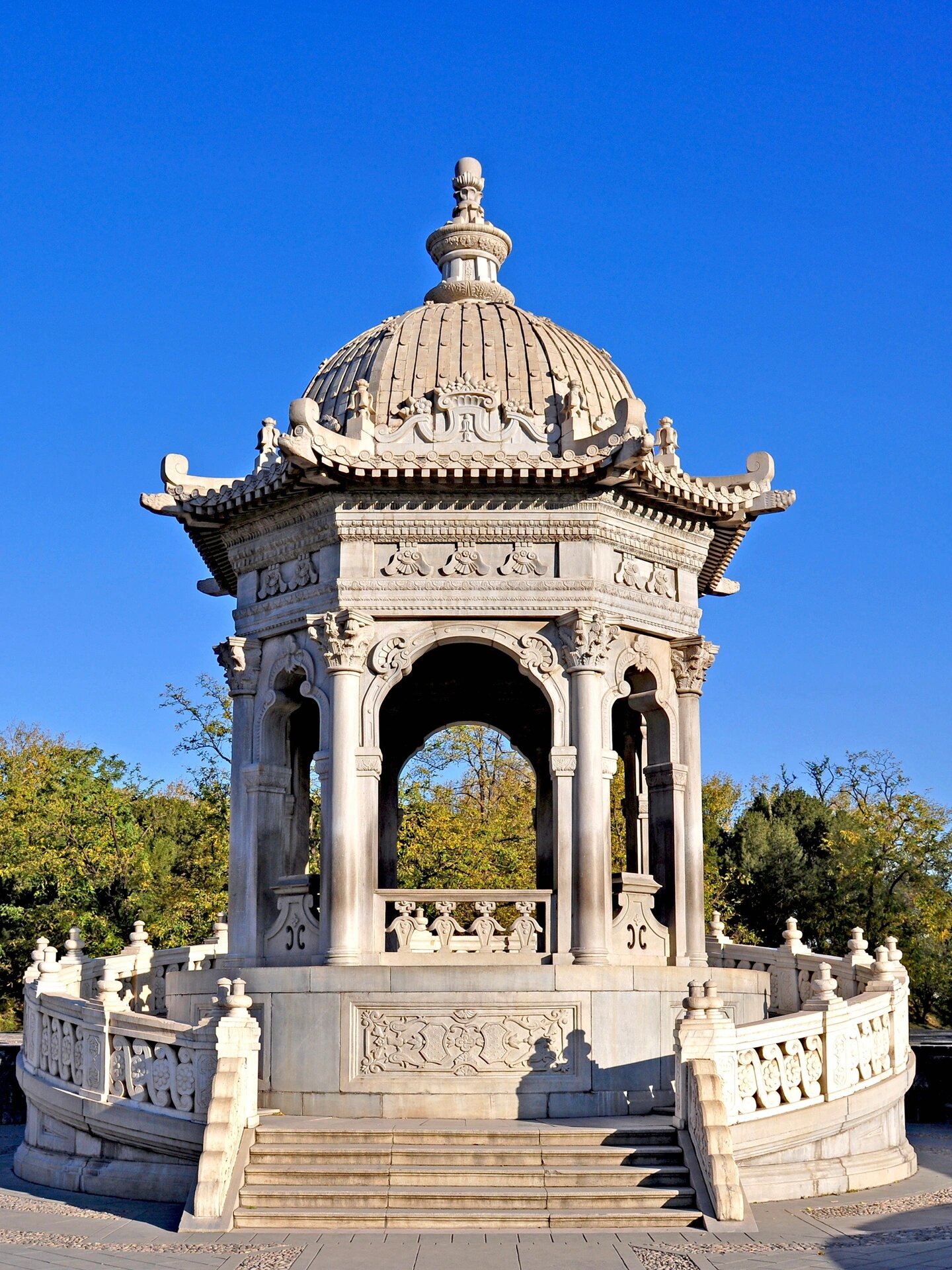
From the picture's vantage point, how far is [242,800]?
19.3 metres

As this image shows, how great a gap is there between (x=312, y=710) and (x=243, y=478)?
3947mm

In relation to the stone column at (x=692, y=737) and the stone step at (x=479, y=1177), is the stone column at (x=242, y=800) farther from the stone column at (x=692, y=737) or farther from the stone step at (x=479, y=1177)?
the stone column at (x=692, y=737)

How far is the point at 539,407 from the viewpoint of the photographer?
19203mm

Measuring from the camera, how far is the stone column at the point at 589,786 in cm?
1730

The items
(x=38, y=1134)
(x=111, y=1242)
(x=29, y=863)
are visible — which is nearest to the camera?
(x=111, y=1242)

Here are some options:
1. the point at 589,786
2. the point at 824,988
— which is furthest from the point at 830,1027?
the point at 589,786

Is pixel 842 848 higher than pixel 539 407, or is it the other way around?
pixel 539 407

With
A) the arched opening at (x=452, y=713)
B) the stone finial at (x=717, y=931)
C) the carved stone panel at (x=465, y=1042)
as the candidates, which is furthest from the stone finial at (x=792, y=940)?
the carved stone panel at (x=465, y=1042)

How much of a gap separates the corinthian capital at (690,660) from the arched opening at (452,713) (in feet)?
12.1

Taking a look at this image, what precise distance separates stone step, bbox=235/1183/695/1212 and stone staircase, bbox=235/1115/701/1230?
10 millimetres

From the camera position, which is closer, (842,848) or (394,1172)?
(394,1172)

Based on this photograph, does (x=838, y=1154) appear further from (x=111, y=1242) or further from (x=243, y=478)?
(x=243, y=478)

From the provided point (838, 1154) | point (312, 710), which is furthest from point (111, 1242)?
point (312, 710)

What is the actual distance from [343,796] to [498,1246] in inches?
249
